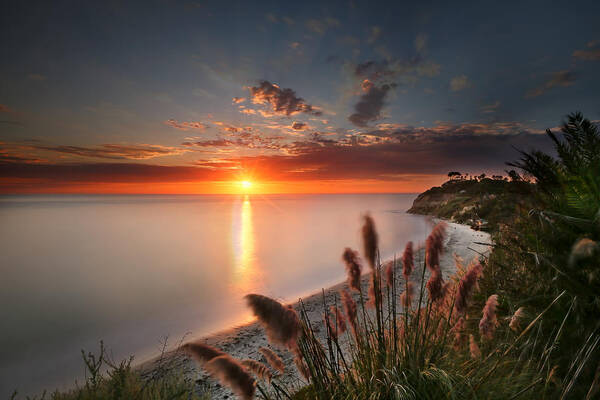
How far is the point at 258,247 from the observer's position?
83.1 ft

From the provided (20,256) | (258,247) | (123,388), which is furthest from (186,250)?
(123,388)

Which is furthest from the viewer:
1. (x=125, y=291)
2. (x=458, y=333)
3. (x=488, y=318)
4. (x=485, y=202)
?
(x=485, y=202)

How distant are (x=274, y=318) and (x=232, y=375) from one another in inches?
18.4

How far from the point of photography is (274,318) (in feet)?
5.29

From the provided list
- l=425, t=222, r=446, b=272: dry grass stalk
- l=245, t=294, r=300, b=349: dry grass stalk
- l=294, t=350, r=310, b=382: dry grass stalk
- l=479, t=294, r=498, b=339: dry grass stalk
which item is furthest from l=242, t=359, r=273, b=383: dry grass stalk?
l=479, t=294, r=498, b=339: dry grass stalk

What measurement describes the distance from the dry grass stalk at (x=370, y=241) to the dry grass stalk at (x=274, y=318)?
4.79 ft

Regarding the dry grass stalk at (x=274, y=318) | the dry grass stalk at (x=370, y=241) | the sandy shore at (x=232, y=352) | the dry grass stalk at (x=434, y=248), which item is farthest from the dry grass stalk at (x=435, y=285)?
the dry grass stalk at (x=274, y=318)

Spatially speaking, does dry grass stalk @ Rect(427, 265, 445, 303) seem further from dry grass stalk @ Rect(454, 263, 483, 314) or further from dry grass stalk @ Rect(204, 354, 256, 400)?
dry grass stalk @ Rect(204, 354, 256, 400)

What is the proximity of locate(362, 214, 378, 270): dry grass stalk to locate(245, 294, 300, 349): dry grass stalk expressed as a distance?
1.46 m

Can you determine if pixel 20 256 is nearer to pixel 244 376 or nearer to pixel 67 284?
pixel 67 284

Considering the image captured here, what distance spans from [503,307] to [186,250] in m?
24.1

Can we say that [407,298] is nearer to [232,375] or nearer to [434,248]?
[434,248]

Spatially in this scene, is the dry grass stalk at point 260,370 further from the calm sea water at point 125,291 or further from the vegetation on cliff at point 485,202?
the vegetation on cliff at point 485,202

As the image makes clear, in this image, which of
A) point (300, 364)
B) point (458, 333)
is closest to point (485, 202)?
point (458, 333)
